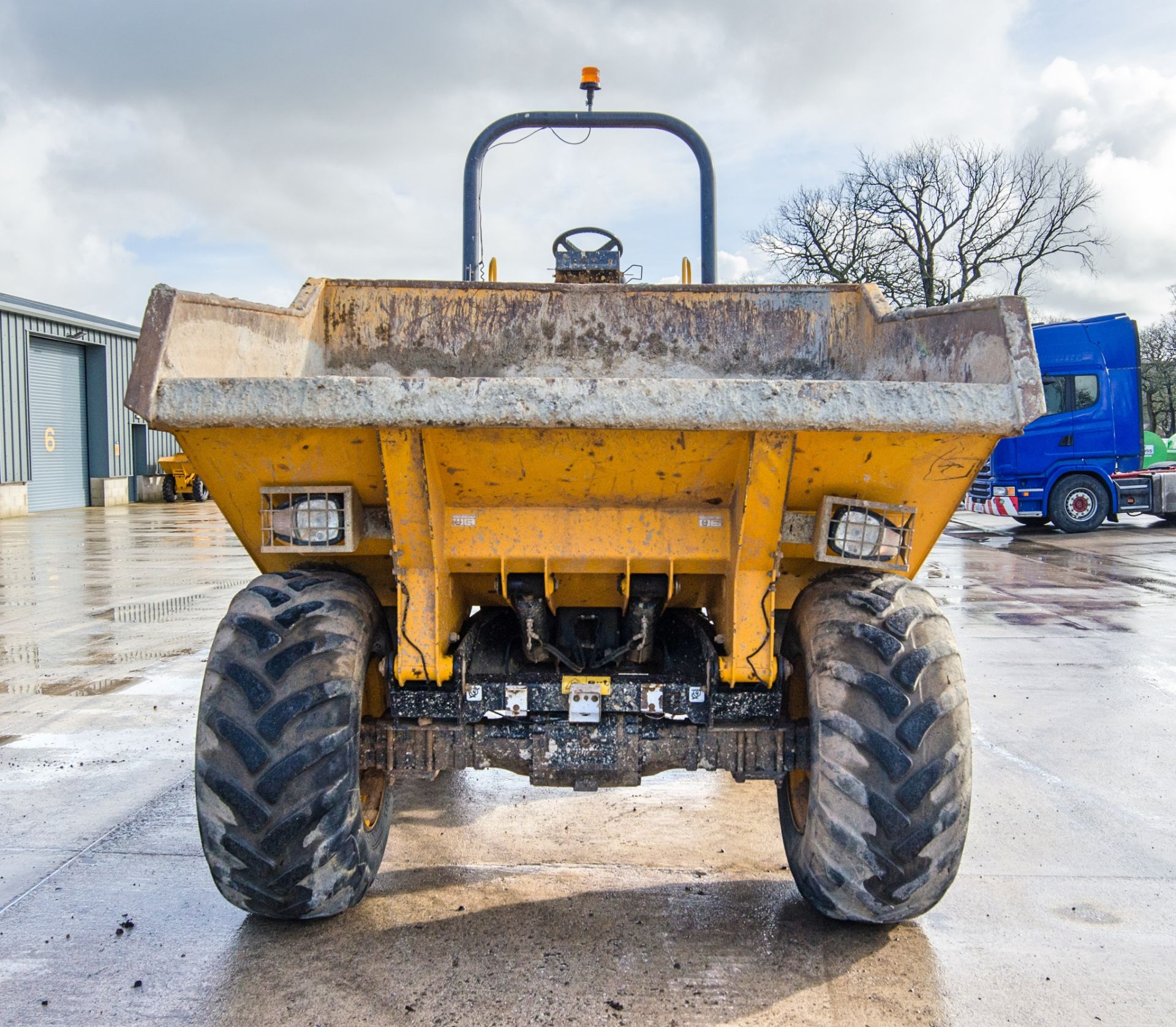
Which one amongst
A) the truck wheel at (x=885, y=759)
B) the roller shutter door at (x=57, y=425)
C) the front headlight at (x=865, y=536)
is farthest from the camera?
the roller shutter door at (x=57, y=425)

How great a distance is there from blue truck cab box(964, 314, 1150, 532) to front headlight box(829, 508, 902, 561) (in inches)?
526

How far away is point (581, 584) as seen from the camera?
342cm

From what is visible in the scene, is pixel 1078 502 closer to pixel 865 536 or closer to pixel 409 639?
pixel 865 536

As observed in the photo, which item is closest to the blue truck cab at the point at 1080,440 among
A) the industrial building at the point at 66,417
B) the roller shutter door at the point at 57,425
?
the industrial building at the point at 66,417

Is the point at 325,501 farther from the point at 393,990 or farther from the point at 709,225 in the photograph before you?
the point at 709,225

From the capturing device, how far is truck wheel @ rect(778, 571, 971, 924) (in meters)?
2.78

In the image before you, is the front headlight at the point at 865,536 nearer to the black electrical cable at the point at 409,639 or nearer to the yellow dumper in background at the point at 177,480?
the black electrical cable at the point at 409,639

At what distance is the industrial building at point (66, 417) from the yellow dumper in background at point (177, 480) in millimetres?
620

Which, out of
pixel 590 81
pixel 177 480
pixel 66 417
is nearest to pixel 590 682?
pixel 590 81

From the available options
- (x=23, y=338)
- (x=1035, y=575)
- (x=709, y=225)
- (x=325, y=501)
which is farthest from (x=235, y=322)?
(x=23, y=338)

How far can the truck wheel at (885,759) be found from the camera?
2.78 m

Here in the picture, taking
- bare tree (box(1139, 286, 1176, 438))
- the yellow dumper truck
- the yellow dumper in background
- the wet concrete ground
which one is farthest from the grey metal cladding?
bare tree (box(1139, 286, 1176, 438))

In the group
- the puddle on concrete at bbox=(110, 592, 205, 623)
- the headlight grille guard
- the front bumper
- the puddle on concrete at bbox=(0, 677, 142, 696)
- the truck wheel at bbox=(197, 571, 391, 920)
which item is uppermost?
the headlight grille guard

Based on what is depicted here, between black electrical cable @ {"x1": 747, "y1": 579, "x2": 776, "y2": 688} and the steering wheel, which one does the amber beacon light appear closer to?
the steering wheel
